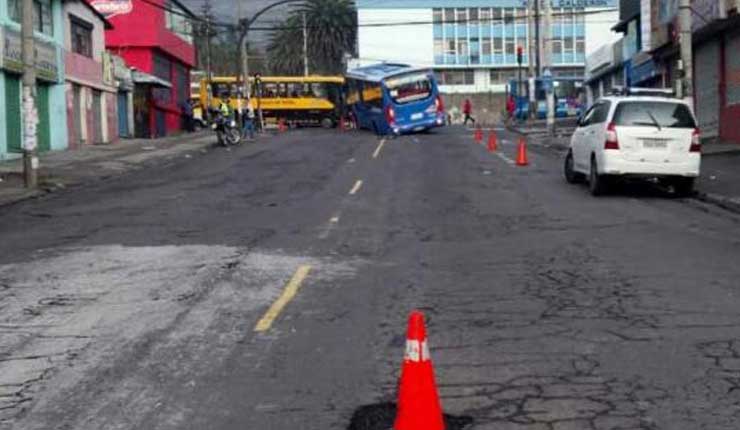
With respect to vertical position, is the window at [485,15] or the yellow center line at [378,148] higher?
the window at [485,15]

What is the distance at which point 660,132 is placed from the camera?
55.4 feet

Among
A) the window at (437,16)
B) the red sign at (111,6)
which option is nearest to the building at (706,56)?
the red sign at (111,6)

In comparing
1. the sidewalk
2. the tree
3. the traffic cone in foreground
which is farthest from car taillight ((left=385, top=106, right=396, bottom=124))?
the tree

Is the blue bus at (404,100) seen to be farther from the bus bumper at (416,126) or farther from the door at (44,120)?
the door at (44,120)

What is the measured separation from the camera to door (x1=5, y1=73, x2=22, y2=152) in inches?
1144

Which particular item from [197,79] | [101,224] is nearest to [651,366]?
[101,224]

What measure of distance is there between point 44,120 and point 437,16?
59.3m

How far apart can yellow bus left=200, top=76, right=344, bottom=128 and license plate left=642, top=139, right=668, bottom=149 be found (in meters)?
44.3

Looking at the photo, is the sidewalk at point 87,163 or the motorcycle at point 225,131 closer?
the sidewalk at point 87,163

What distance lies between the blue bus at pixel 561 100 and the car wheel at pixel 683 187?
44.7 meters

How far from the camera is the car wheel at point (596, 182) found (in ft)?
56.5

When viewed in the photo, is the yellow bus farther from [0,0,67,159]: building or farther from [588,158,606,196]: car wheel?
[588,158,606,196]: car wheel

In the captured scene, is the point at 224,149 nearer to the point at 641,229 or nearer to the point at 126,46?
the point at 126,46

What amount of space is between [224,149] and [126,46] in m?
17.2
